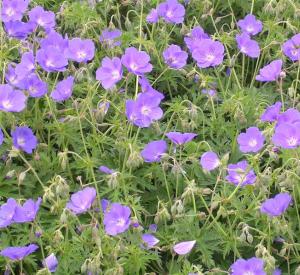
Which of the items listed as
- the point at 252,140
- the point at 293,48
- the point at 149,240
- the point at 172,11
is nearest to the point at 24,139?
the point at 149,240

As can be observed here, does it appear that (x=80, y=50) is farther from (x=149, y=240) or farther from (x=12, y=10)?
(x=149, y=240)

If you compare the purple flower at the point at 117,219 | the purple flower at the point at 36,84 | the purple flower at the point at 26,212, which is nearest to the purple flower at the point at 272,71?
the purple flower at the point at 36,84

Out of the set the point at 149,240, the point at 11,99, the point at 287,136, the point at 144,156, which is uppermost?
the point at 287,136

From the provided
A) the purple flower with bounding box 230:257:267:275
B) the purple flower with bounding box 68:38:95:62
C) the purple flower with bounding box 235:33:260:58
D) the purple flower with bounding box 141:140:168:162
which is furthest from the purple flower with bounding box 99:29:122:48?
the purple flower with bounding box 230:257:267:275

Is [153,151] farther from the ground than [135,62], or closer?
closer

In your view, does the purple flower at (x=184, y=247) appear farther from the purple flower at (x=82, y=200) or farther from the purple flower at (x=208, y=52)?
the purple flower at (x=208, y=52)

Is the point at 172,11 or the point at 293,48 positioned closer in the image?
the point at 293,48

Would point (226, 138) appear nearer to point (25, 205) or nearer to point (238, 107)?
point (238, 107)
